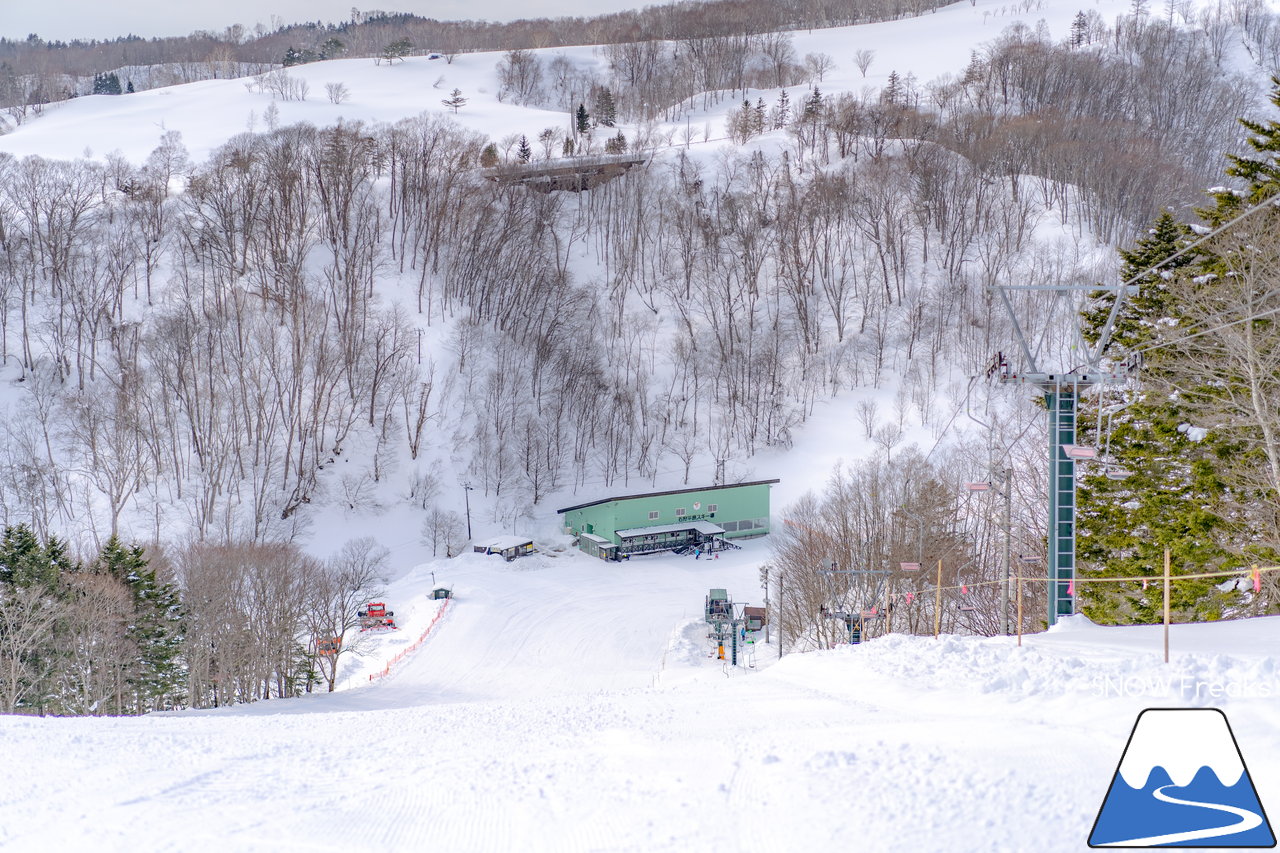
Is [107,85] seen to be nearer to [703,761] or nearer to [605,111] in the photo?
[605,111]

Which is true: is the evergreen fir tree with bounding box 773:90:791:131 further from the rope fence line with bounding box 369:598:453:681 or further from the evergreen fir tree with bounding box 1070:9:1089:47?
the rope fence line with bounding box 369:598:453:681

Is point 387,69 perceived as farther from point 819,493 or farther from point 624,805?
point 624,805

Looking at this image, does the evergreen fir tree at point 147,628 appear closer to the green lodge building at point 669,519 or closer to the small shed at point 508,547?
the small shed at point 508,547

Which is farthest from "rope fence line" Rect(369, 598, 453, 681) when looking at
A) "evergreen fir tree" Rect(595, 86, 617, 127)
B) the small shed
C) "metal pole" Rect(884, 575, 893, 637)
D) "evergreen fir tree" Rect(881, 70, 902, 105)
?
"evergreen fir tree" Rect(595, 86, 617, 127)

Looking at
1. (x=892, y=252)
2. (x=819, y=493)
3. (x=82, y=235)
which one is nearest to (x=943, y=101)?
(x=892, y=252)

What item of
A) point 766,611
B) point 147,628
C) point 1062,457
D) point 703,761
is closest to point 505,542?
point 766,611
